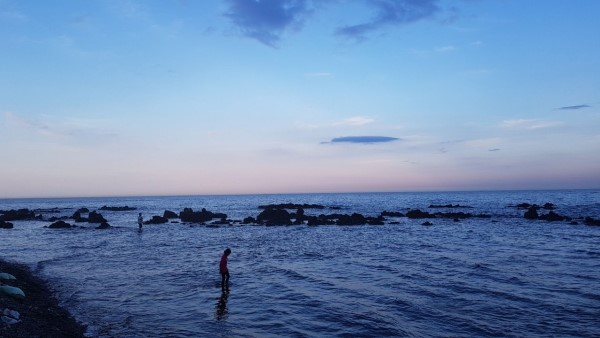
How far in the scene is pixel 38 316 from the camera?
1505cm

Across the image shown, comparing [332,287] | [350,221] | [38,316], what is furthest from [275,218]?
[38,316]

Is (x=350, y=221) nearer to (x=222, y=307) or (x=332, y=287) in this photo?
(x=332, y=287)

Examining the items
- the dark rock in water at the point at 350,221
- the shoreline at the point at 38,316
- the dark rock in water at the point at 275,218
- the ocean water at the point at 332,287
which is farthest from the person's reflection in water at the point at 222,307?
the dark rock in water at the point at 275,218

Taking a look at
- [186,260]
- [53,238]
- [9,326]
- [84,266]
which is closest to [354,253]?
[186,260]

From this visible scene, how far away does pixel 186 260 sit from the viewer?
30281 millimetres

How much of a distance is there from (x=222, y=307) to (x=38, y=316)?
684cm

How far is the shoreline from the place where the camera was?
1280cm

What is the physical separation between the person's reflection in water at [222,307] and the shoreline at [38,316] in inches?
192

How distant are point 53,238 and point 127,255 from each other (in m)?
17.8

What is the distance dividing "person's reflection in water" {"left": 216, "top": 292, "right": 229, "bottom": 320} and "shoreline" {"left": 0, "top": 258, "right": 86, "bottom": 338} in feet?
16.0

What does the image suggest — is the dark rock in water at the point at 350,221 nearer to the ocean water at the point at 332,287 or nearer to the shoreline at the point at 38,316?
the ocean water at the point at 332,287

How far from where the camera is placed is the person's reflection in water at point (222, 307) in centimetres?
1641

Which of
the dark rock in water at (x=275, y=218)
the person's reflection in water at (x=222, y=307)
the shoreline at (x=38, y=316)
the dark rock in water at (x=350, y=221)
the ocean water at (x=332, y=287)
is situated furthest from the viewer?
the dark rock in water at (x=275, y=218)

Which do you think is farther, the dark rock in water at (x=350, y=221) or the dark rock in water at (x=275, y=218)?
the dark rock in water at (x=275, y=218)
